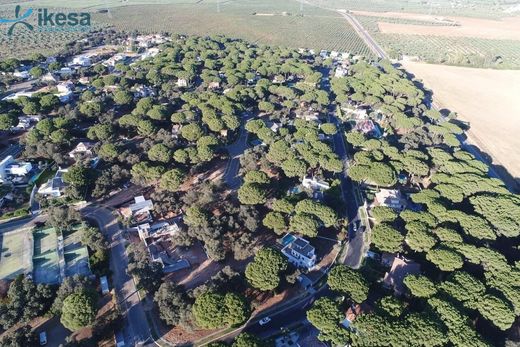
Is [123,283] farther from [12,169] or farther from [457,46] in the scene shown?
[457,46]

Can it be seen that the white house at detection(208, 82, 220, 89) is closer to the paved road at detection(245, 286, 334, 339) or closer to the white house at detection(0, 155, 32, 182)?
the white house at detection(0, 155, 32, 182)

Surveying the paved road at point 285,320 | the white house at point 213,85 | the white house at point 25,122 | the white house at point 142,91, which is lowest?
the paved road at point 285,320

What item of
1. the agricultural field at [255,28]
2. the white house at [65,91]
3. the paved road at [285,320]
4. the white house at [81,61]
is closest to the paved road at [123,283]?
the paved road at [285,320]

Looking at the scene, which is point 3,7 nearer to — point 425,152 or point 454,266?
point 425,152

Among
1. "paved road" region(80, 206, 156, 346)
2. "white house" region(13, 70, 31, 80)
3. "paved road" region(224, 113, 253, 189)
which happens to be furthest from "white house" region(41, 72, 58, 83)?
"paved road" region(80, 206, 156, 346)

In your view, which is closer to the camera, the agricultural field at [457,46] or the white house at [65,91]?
the white house at [65,91]

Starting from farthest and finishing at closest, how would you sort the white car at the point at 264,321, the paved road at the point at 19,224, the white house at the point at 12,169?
1. the white house at the point at 12,169
2. the paved road at the point at 19,224
3. the white car at the point at 264,321

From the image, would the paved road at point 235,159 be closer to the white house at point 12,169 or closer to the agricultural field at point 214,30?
the white house at point 12,169
